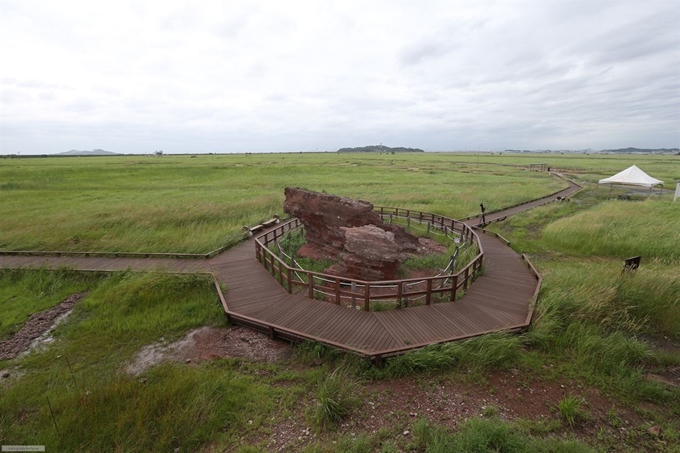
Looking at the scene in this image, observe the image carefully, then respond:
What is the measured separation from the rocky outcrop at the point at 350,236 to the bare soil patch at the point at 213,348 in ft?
18.4

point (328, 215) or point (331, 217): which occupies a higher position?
point (328, 215)

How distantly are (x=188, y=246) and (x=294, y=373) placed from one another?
13326mm

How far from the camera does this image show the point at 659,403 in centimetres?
808

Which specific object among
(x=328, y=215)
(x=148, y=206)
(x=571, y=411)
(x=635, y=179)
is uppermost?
(x=635, y=179)

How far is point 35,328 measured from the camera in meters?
12.0

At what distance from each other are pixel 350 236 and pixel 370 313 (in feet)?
15.7

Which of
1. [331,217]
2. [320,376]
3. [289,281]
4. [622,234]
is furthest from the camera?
[622,234]

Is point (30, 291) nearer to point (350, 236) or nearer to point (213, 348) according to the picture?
point (213, 348)

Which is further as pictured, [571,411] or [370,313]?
[370,313]

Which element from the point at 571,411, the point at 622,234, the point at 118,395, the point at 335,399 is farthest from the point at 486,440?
the point at 622,234

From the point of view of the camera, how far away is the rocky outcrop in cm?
1492

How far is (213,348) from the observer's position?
34.9ft

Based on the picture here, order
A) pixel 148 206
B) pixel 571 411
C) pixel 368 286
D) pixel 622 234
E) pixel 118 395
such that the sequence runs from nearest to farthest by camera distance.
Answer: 1. pixel 571 411
2. pixel 118 395
3. pixel 368 286
4. pixel 622 234
5. pixel 148 206

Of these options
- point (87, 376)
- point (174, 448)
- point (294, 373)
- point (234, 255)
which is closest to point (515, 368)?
point (294, 373)
